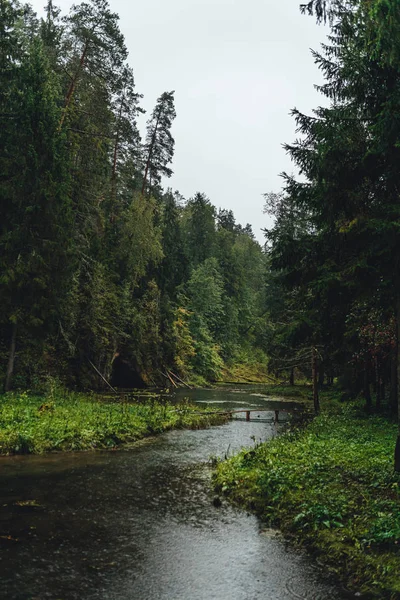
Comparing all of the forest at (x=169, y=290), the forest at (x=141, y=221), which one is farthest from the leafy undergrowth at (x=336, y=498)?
the forest at (x=141, y=221)

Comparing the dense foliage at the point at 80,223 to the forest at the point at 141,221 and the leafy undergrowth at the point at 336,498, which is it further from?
the leafy undergrowth at the point at 336,498

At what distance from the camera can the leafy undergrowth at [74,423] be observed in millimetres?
14703

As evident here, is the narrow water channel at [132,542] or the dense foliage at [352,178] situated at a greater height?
the dense foliage at [352,178]

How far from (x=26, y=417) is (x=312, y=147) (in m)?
13.2

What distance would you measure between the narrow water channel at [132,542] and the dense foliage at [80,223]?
1098cm

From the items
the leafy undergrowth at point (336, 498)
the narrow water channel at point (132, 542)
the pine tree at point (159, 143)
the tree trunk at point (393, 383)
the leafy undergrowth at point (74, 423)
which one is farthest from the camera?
the pine tree at point (159, 143)

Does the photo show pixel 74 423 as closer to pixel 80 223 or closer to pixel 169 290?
pixel 80 223

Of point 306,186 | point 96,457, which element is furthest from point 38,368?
point 306,186

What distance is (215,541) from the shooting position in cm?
815

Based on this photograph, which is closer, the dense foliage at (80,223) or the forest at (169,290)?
the forest at (169,290)

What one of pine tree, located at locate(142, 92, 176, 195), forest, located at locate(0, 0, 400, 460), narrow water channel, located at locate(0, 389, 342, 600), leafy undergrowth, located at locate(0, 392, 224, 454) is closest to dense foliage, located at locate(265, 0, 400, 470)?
forest, located at locate(0, 0, 400, 460)

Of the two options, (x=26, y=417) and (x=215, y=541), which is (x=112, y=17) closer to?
(x=26, y=417)

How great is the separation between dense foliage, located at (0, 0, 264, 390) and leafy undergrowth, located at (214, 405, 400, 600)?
1334cm

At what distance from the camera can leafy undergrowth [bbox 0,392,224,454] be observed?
14.7 m
